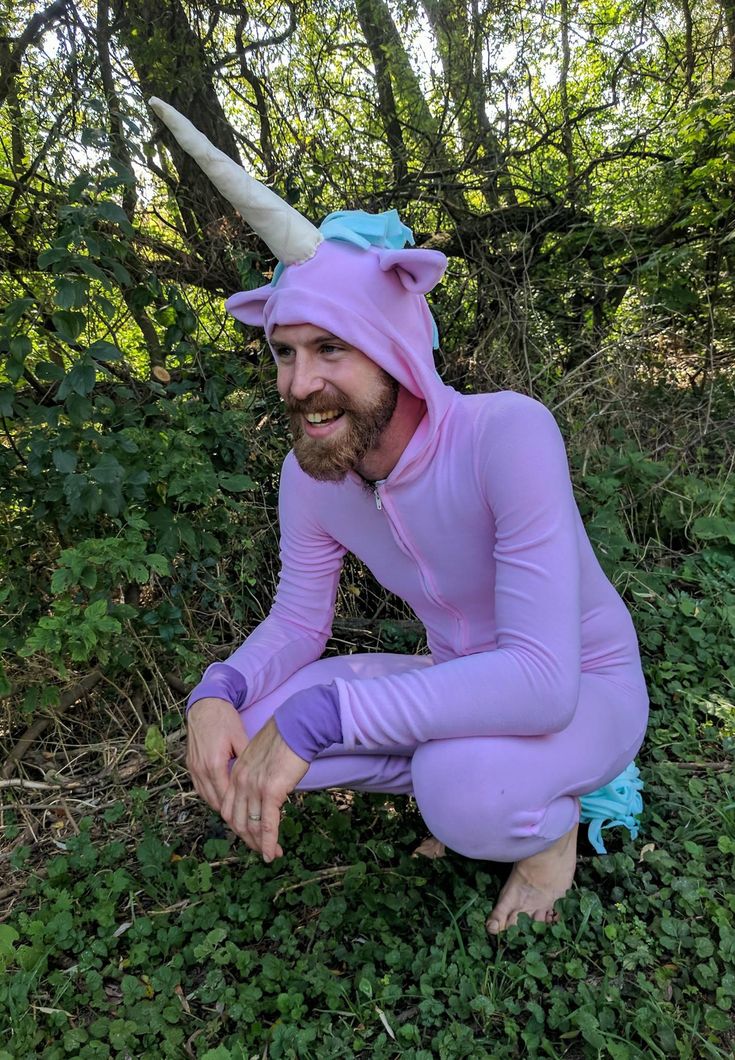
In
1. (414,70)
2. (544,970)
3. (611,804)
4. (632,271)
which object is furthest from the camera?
(632,271)

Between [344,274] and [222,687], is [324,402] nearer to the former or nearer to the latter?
[344,274]

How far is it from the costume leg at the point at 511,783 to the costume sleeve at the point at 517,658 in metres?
0.06

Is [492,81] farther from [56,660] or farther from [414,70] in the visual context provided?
[56,660]

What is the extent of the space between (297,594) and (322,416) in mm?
639

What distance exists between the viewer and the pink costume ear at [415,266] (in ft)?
4.71

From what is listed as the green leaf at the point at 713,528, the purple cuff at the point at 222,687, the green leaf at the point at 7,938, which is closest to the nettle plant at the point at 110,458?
the purple cuff at the point at 222,687

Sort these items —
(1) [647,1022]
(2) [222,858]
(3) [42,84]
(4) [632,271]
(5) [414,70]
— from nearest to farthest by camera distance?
(1) [647,1022] → (2) [222,858] → (3) [42,84] → (5) [414,70] → (4) [632,271]

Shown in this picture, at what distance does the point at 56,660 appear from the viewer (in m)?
2.20

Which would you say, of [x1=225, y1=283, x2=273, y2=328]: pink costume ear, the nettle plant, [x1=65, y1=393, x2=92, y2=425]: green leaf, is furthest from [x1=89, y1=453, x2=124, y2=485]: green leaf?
[x1=225, y1=283, x2=273, y2=328]: pink costume ear

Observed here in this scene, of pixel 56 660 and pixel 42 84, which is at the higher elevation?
pixel 42 84

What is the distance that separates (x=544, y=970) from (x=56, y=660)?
160 cm

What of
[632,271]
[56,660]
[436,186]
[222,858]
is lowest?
[222,858]

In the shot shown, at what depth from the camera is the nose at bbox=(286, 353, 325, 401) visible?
59.9 inches

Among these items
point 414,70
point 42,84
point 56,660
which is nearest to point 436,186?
point 414,70
